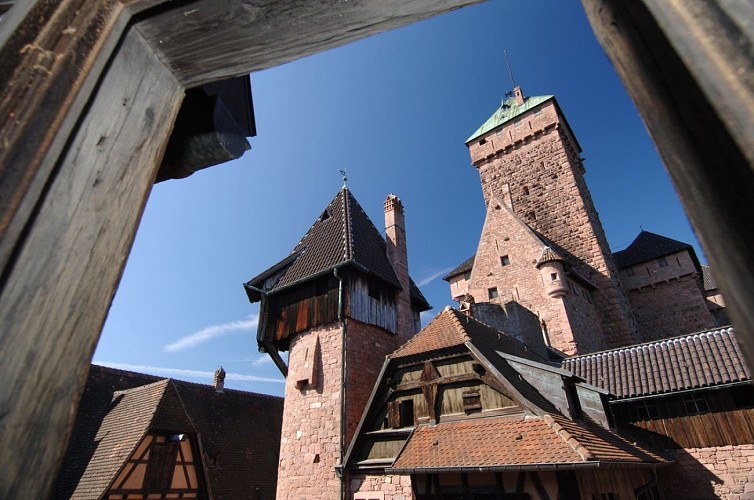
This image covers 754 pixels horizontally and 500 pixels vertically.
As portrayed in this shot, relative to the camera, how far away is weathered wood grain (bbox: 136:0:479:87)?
1101mm

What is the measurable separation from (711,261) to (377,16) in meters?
1.03

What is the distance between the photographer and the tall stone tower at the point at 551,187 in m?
18.1

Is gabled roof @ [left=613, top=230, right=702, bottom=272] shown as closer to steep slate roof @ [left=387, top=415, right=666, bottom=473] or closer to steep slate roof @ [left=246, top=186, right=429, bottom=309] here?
steep slate roof @ [left=246, top=186, right=429, bottom=309]

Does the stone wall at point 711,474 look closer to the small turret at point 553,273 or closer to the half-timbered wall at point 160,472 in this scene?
the small turret at point 553,273

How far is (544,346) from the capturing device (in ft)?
51.3

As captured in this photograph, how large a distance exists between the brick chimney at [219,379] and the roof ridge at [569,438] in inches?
642

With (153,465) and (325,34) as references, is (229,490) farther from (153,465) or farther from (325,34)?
(325,34)

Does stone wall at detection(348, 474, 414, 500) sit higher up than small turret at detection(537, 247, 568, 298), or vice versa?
small turret at detection(537, 247, 568, 298)

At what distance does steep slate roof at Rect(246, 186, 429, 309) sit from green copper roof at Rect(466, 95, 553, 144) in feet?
46.5

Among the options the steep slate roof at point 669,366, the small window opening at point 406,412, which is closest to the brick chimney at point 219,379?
the small window opening at point 406,412

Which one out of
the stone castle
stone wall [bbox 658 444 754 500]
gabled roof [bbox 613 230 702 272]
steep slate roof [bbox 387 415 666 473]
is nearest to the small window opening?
the stone castle

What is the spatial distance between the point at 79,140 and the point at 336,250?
12188 millimetres

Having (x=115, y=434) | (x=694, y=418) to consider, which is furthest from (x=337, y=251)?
(x=694, y=418)

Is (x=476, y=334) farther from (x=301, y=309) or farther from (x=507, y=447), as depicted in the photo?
(x=301, y=309)
